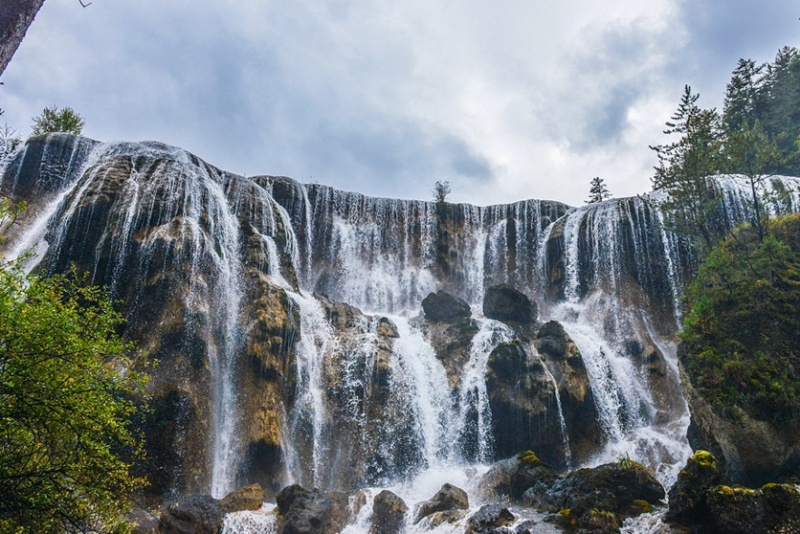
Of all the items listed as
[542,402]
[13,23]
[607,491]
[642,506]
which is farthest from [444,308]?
[13,23]

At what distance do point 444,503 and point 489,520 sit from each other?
9.18 ft

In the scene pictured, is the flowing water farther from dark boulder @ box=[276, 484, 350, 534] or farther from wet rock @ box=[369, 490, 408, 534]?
dark boulder @ box=[276, 484, 350, 534]

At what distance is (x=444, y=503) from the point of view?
16.3 metres

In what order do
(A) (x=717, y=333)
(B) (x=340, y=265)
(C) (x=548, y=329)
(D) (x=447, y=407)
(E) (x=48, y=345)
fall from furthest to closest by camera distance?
(B) (x=340, y=265)
(C) (x=548, y=329)
(D) (x=447, y=407)
(A) (x=717, y=333)
(E) (x=48, y=345)

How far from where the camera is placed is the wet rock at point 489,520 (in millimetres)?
13594

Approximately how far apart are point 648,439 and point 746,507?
433 inches

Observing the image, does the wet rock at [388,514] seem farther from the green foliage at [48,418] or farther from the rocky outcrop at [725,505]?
the green foliage at [48,418]

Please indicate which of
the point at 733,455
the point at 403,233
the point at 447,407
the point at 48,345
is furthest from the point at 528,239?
the point at 48,345

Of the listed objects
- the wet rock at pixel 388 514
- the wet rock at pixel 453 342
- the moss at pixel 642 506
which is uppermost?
the wet rock at pixel 453 342

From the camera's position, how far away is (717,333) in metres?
19.6

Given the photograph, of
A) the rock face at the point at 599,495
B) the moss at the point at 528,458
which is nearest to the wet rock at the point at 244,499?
the rock face at the point at 599,495

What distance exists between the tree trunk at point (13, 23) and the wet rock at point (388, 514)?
51.2ft

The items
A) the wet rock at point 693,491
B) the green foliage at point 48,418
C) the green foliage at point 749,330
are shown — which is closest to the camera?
the green foliage at point 48,418

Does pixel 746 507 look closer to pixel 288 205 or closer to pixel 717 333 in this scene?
pixel 717 333
